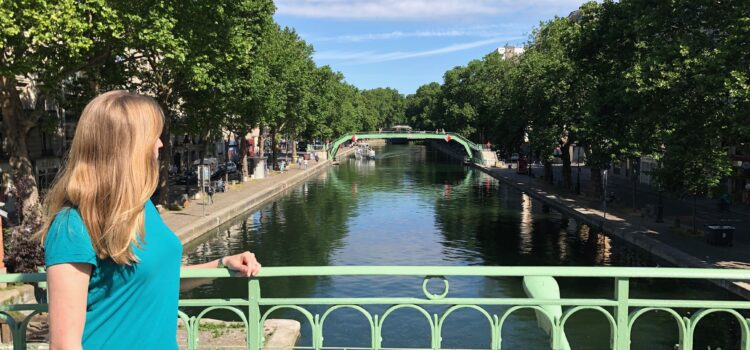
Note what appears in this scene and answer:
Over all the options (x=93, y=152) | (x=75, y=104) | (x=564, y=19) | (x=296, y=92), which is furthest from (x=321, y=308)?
(x=296, y=92)

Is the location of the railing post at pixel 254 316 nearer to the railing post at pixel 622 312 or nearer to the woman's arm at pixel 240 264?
the woman's arm at pixel 240 264

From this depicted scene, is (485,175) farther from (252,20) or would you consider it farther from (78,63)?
(78,63)

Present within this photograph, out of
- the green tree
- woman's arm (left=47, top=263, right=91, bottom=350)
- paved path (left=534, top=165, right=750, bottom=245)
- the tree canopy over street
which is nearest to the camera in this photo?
woman's arm (left=47, top=263, right=91, bottom=350)

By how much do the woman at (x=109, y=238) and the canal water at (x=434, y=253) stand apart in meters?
14.2

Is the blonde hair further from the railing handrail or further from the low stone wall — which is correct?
the low stone wall

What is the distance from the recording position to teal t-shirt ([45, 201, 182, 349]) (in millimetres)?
2252

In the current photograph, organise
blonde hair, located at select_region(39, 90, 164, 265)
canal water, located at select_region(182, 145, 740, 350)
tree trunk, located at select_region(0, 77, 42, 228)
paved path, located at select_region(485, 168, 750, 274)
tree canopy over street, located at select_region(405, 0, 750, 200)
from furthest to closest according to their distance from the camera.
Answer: tree trunk, located at select_region(0, 77, 42, 228)
paved path, located at select_region(485, 168, 750, 274)
tree canopy over street, located at select_region(405, 0, 750, 200)
canal water, located at select_region(182, 145, 740, 350)
blonde hair, located at select_region(39, 90, 164, 265)

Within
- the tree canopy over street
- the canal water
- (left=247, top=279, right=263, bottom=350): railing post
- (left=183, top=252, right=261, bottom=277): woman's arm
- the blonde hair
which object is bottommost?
the canal water

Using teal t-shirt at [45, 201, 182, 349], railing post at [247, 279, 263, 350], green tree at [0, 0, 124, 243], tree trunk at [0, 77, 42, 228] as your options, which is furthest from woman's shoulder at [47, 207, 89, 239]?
tree trunk at [0, 77, 42, 228]

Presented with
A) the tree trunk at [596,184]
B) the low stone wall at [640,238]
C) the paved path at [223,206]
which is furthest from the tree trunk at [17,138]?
the tree trunk at [596,184]

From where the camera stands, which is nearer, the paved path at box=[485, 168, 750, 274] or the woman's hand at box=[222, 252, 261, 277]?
the woman's hand at box=[222, 252, 261, 277]

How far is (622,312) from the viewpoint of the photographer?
4805 millimetres

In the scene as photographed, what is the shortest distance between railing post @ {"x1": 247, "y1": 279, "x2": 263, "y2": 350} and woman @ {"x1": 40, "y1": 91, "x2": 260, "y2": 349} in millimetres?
2157

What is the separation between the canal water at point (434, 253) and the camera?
17672 mm
